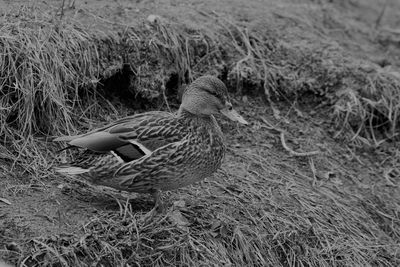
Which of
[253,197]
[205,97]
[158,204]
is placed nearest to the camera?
[158,204]

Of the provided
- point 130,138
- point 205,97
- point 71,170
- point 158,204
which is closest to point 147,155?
point 130,138

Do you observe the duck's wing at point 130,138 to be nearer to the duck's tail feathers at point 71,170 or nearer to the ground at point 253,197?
the duck's tail feathers at point 71,170

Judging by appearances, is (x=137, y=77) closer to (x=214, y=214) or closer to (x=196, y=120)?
(x=196, y=120)

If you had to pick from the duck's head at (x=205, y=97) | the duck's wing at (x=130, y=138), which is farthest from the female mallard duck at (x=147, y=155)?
the duck's head at (x=205, y=97)

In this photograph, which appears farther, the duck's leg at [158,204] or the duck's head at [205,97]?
the duck's head at [205,97]

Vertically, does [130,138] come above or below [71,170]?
above

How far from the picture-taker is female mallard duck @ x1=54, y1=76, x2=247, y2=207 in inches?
200

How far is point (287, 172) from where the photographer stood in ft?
20.9

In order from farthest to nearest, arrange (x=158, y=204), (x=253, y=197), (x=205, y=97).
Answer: (x=253, y=197) → (x=205, y=97) → (x=158, y=204)

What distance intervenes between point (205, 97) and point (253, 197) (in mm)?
888

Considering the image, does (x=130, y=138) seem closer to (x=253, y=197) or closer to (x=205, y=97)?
(x=205, y=97)

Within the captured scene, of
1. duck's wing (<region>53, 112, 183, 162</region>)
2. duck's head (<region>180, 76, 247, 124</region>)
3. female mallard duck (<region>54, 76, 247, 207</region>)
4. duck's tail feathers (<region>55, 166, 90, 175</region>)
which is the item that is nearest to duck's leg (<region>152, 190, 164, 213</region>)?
female mallard duck (<region>54, 76, 247, 207</region>)

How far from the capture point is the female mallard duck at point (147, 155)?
5082 millimetres

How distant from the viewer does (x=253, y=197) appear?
582 cm
